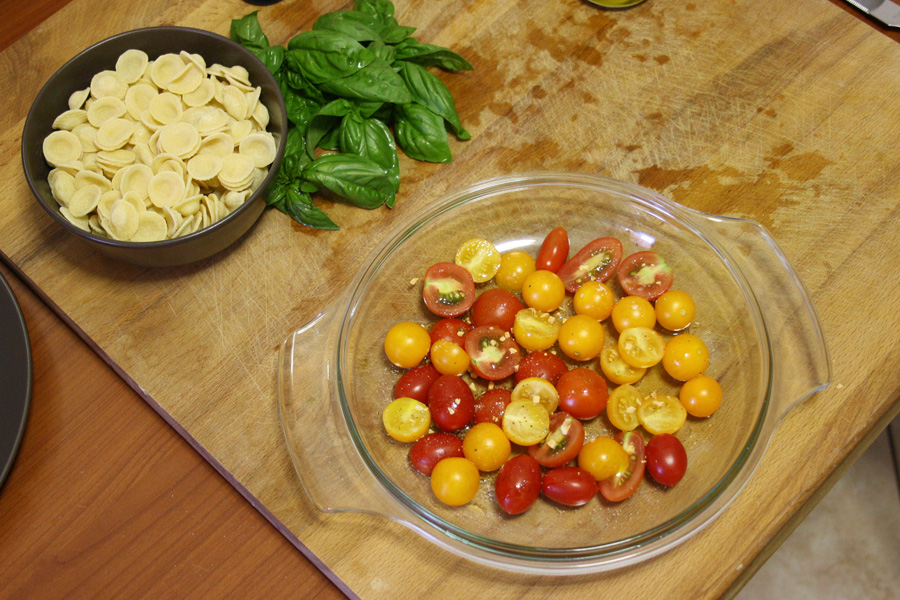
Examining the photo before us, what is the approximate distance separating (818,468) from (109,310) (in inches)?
46.8

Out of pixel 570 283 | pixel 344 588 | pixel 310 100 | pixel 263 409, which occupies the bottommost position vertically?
pixel 344 588

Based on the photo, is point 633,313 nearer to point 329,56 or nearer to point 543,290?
point 543,290

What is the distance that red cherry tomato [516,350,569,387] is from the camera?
111 centimetres

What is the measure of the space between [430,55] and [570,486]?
826 millimetres

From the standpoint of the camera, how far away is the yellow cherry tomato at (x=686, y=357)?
110 cm

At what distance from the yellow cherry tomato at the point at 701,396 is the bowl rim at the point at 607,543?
7 cm

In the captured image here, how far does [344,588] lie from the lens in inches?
41.8

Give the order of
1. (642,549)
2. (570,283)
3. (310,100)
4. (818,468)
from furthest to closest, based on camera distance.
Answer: (310,100)
(570,283)
(818,468)
(642,549)

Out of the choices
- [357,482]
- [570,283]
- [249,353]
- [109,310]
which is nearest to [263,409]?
[249,353]

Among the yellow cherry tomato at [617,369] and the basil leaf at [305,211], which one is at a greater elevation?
the basil leaf at [305,211]

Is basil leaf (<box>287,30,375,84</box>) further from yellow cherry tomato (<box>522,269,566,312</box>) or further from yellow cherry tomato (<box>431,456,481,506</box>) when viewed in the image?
yellow cherry tomato (<box>431,456,481,506</box>)

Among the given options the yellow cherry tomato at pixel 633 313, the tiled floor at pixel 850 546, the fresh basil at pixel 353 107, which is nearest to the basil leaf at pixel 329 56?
the fresh basil at pixel 353 107

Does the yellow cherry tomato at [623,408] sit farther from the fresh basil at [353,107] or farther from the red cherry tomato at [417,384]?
the fresh basil at [353,107]

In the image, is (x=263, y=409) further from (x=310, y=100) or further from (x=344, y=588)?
(x=310, y=100)
